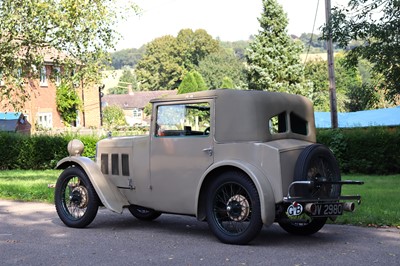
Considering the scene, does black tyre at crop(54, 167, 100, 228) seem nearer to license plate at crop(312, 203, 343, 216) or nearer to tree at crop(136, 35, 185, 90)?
license plate at crop(312, 203, 343, 216)

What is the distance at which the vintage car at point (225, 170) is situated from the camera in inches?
303

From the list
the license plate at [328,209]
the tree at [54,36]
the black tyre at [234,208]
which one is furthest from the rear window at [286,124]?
→ the tree at [54,36]

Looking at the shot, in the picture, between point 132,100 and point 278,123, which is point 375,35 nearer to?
point 278,123

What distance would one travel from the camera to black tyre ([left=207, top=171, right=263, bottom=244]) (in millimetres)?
7630

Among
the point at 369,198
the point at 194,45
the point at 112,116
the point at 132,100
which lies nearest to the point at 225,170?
the point at 369,198

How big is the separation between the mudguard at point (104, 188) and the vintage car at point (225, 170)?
2cm

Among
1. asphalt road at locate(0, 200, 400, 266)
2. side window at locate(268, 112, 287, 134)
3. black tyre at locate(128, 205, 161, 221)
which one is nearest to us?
asphalt road at locate(0, 200, 400, 266)

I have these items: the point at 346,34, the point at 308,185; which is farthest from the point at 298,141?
the point at 346,34

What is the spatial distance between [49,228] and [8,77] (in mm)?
12124

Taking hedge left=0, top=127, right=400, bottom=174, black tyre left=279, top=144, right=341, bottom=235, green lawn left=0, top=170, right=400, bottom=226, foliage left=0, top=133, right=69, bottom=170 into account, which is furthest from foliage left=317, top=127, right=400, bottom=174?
black tyre left=279, top=144, right=341, bottom=235

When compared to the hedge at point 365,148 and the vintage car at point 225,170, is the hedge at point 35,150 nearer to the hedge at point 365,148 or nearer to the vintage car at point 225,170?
the hedge at point 365,148

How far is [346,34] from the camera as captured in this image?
14.5 m

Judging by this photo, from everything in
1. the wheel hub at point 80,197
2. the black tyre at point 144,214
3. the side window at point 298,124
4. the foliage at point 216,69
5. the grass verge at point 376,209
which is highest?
the foliage at point 216,69

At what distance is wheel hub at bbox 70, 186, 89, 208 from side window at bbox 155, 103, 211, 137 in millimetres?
1457
